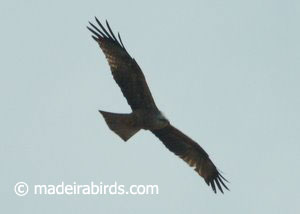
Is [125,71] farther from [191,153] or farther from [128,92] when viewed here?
[191,153]

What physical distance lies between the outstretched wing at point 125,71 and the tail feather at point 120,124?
1.25 ft

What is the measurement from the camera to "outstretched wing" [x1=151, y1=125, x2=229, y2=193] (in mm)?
15492

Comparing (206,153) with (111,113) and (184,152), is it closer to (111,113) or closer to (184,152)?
(184,152)

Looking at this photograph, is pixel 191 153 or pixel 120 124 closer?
pixel 120 124

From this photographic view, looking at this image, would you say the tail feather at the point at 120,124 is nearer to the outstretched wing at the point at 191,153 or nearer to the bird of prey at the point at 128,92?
the bird of prey at the point at 128,92

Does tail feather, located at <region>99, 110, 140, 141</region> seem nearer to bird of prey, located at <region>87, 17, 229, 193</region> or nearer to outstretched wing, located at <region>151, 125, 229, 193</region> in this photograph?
bird of prey, located at <region>87, 17, 229, 193</region>

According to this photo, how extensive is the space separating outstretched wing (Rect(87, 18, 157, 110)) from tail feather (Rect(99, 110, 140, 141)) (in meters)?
0.38

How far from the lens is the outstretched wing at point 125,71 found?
1448cm

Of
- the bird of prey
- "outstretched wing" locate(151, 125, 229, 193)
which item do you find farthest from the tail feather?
"outstretched wing" locate(151, 125, 229, 193)

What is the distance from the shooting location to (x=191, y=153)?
1583 cm

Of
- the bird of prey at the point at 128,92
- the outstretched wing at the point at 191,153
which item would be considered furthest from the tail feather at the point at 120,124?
the outstretched wing at the point at 191,153

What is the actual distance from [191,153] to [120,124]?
1.97 m

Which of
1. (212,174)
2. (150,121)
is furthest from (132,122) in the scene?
(212,174)

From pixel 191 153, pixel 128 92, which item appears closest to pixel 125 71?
pixel 128 92
